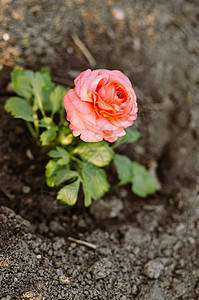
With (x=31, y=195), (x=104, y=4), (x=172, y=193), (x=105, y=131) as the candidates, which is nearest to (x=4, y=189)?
(x=31, y=195)

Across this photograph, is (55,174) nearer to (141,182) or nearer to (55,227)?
(55,227)

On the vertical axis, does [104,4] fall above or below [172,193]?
above

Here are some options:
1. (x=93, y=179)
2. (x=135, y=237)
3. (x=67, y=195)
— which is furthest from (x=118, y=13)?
(x=135, y=237)

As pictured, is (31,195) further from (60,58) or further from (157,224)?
(60,58)

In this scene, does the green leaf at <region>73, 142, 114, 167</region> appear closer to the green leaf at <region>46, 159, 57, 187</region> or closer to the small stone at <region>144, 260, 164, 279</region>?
the green leaf at <region>46, 159, 57, 187</region>

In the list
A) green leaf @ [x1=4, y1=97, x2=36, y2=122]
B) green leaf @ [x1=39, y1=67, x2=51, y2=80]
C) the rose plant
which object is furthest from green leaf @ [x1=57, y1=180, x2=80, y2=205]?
green leaf @ [x1=39, y1=67, x2=51, y2=80]

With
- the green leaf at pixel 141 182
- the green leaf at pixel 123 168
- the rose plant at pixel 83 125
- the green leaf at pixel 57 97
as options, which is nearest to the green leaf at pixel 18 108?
the rose plant at pixel 83 125
